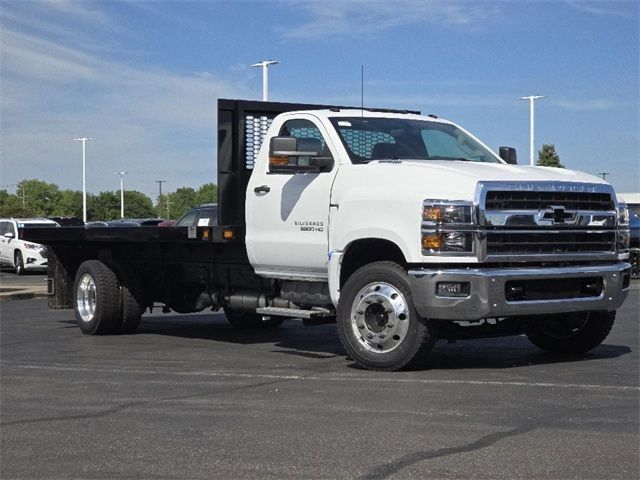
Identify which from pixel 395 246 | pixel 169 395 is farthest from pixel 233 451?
pixel 395 246

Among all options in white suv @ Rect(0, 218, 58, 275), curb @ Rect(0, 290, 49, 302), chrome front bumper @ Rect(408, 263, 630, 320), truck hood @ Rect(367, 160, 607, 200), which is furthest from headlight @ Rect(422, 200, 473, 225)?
white suv @ Rect(0, 218, 58, 275)

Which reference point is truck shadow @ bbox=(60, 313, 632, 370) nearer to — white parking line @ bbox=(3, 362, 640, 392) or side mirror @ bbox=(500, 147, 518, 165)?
white parking line @ bbox=(3, 362, 640, 392)

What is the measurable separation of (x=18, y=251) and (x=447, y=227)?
25796 millimetres

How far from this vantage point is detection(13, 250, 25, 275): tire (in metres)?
31.7

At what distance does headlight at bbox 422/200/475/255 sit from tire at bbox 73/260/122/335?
5208mm

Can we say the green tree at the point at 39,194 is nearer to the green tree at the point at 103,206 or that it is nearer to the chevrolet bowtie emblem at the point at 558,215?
the green tree at the point at 103,206

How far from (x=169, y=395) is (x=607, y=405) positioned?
3.14 m

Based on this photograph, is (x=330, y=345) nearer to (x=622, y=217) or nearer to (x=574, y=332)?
(x=574, y=332)

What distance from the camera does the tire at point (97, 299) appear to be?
40.1ft

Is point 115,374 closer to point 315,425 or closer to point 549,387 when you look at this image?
point 315,425

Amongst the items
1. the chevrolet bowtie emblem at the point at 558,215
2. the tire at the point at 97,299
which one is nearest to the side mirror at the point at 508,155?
the chevrolet bowtie emblem at the point at 558,215

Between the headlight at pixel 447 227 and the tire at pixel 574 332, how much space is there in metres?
1.62

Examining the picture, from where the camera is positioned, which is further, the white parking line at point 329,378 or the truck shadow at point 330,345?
the truck shadow at point 330,345

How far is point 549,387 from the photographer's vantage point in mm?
7723
